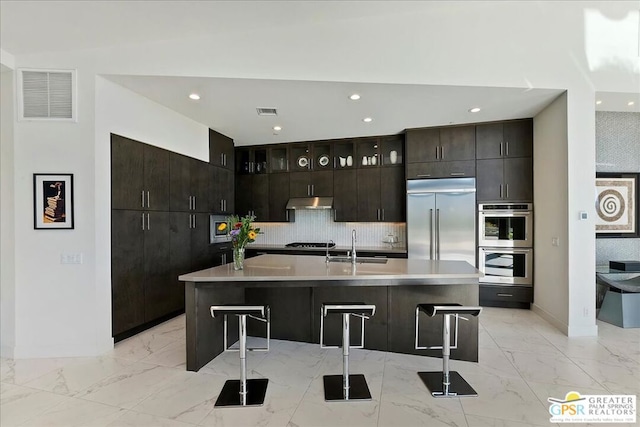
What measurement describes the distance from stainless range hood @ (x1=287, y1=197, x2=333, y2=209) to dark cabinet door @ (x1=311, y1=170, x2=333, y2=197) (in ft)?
0.33

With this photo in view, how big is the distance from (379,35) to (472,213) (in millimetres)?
3062

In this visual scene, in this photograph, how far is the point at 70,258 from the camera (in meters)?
3.35

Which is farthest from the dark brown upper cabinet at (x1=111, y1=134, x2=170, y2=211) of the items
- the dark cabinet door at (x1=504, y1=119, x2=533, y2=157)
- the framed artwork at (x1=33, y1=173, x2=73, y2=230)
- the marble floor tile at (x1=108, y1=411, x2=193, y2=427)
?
the dark cabinet door at (x1=504, y1=119, x2=533, y2=157)

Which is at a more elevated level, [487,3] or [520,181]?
[487,3]

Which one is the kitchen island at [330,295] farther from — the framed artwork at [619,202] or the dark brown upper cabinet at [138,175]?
the framed artwork at [619,202]

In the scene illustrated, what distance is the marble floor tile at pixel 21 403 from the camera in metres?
2.33

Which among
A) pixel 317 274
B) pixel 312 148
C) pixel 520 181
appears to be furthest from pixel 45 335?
pixel 520 181

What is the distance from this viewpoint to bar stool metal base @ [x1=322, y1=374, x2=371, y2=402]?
100 inches

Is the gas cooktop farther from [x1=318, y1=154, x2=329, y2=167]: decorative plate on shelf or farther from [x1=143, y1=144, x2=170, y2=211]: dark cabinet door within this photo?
[x1=143, y1=144, x2=170, y2=211]: dark cabinet door

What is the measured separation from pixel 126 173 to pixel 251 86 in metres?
1.76

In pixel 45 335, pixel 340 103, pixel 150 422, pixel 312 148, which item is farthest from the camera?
pixel 312 148

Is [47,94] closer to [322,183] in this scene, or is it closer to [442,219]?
[322,183]

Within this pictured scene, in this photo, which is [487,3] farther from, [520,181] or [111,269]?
[111,269]

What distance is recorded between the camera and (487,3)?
11.2ft
